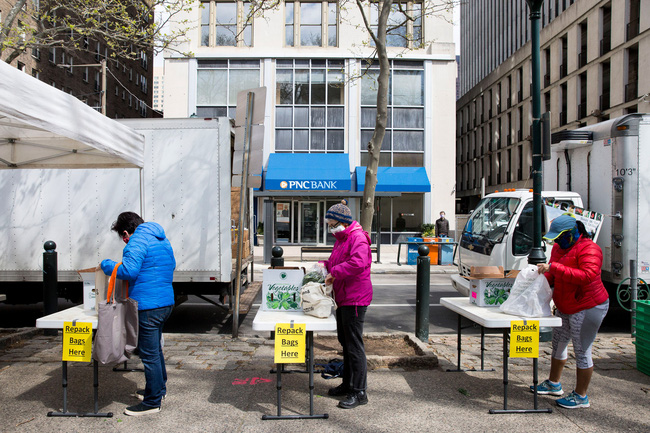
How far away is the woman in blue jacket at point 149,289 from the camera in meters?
3.95

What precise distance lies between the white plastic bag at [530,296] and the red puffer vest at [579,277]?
126 mm

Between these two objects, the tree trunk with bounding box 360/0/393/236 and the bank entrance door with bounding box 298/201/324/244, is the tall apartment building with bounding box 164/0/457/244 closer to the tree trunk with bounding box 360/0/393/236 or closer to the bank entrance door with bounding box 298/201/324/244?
the bank entrance door with bounding box 298/201/324/244

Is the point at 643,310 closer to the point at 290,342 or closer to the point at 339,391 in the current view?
the point at 339,391

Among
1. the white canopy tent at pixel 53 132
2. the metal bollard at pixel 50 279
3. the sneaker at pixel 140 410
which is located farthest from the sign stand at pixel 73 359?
the metal bollard at pixel 50 279

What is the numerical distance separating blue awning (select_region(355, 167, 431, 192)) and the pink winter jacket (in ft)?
60.2

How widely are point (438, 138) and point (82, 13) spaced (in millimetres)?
17793

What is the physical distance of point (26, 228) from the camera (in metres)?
6.97

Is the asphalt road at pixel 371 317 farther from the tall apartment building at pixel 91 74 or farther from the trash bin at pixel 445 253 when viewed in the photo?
the tall apartment building at pixel 91 74

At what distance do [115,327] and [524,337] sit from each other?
3.38 meters

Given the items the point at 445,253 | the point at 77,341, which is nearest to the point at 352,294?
the point at 77,341

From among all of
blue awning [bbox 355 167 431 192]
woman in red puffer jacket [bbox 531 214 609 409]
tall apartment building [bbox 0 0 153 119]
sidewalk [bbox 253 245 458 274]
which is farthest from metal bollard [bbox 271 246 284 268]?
tall apartment building [bbox 0 0 153 119]

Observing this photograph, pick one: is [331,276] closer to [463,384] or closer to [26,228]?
[463,384]

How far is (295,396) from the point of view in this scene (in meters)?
4.46

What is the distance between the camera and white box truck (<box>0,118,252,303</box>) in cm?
682
